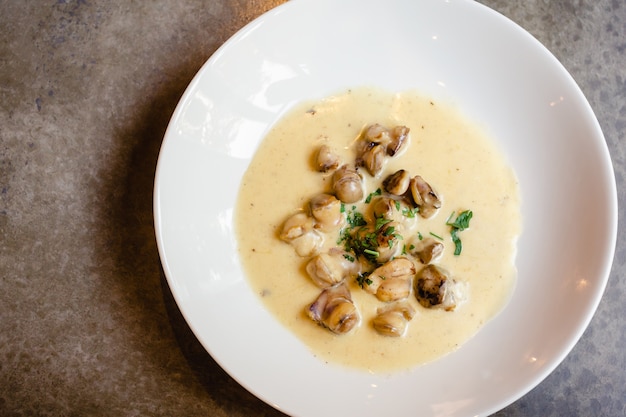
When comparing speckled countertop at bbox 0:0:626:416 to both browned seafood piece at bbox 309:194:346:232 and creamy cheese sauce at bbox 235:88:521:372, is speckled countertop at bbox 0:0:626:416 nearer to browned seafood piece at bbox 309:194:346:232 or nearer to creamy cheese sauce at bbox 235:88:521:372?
creamy cheese sauce at bbox 235:88:521:372

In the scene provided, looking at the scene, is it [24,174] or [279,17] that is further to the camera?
[24,174]

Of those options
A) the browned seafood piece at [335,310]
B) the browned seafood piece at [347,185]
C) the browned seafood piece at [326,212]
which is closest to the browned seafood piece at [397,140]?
the browned seafood piece at [347,185]

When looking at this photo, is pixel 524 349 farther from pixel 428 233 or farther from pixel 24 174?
pixel 24 174

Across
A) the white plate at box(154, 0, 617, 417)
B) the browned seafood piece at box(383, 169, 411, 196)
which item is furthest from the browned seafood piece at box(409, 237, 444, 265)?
the white plate at box(154, 0, 617, 417)

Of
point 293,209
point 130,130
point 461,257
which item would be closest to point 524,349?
point 461,257

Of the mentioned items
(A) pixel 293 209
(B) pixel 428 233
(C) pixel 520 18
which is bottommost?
(A) pixel 293 209

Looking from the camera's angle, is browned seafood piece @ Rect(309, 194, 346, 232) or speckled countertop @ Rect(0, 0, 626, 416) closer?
browned seafood piece @ Rect(309, 194, 346, 232)
